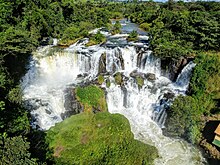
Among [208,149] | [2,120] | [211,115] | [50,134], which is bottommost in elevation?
[208,149]

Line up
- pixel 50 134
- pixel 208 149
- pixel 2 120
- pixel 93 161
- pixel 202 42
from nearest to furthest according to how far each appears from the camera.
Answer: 1. pixel 2 120
2. pixel 93 161
3. pixel 50 134
4. pixel 208 149
5. pixel 202 42

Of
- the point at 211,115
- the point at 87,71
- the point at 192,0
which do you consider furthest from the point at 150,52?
the point at 192,0

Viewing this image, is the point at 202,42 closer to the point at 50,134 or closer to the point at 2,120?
the point at 50,134

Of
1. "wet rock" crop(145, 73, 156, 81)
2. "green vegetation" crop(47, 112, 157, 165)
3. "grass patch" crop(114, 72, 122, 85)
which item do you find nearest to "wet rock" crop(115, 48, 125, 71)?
"grass patch" crop(114, 72, 122, 85)

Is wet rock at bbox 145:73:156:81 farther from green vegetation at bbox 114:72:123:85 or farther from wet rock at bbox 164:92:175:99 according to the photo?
wet rock at bbox 164:92:175:99

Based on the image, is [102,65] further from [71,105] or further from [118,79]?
[71,105]
